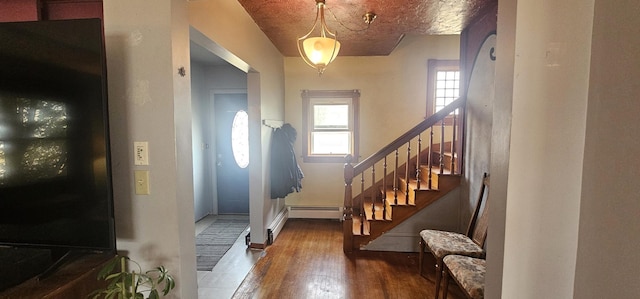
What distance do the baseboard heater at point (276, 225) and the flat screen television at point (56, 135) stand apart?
8.00 feet

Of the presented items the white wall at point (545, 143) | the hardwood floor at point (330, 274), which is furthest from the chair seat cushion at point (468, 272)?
the white wall at point (545, 143)

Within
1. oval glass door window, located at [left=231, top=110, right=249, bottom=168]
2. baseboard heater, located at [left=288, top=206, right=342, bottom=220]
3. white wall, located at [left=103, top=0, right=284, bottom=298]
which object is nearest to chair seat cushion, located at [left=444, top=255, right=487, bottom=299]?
white wall, located at [left=103, top=0, right=284, bottom=298]

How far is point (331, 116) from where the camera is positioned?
458cm

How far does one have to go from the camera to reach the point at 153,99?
1372mm

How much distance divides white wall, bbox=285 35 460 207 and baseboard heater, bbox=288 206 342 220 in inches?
6.0

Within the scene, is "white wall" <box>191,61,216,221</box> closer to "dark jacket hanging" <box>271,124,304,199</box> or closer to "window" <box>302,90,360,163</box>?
"dark jacket hanging" <box>271,124,304,199</box>

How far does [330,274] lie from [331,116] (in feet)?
8.24

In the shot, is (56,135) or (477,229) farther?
(477,229)

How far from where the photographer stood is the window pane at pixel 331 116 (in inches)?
179

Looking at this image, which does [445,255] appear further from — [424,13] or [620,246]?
[424,13]

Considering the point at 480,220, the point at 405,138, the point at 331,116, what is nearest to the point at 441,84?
the point at 405,138

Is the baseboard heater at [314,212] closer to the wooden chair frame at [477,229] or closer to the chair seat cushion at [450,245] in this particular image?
the wooden chair frame at [477,229]

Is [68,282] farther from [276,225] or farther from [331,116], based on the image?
[331,116]

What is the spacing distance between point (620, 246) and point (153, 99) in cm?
176
